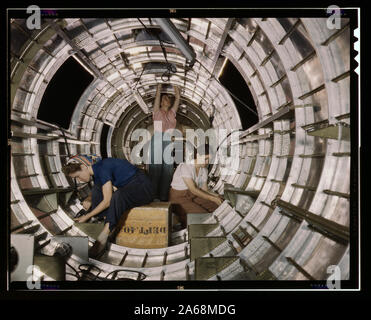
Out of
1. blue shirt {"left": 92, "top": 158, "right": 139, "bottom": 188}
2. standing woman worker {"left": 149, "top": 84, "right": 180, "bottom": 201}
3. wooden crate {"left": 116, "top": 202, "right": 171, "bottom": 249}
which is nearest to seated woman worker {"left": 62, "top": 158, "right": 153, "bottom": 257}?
blue shirt {"left": 92, "top": 158, "right": 139, "bottom": 188}

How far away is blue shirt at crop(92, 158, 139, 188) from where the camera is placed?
348 cm

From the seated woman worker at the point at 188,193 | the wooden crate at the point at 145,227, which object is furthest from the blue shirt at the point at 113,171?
the seated woman worker at the point at 188,193

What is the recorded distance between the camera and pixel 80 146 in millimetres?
6469

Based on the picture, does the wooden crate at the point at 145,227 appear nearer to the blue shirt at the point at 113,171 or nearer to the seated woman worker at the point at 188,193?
the blue shirt at the point at 113,171

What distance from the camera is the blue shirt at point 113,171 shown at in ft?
11.4

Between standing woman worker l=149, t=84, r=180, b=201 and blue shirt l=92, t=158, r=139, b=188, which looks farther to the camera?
standing woman worker l=149, t=84, r=180, b=201

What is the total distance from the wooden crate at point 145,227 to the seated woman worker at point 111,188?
0.22 metres

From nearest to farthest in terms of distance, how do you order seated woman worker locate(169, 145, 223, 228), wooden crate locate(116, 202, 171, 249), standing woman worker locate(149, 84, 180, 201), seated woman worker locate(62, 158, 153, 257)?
seated woman worker locate(62, 158, 153, 257), wooden crate locate(116, 202, 171, 249), seated woman worker locate(169, 145, 223, 228), standing woman worker locate(149, 84, 180, 201)

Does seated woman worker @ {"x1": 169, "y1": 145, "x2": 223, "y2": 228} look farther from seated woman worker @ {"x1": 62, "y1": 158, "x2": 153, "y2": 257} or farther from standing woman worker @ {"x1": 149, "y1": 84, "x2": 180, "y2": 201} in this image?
standing woman worker @ {"x1": 149, "y1": 84, "x2": 180, "y2": 201}

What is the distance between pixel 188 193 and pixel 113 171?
181 centimetres

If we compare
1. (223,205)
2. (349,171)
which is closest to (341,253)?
(349,171)

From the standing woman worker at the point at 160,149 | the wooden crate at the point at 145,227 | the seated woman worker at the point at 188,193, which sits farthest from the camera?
the standing woman worker at the point at 160,149

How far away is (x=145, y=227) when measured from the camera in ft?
12.6
